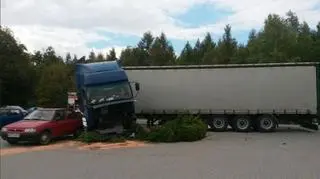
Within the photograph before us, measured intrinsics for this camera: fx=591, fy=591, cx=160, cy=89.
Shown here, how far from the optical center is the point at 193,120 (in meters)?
25.2

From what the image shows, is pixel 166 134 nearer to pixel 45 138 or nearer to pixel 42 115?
pixel 45 138

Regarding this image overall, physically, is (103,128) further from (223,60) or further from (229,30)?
(229,30)

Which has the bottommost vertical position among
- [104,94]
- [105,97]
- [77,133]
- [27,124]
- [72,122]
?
[77,133]

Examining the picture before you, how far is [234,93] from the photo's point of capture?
99.5ft

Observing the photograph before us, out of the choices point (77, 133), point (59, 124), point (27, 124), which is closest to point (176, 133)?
point (77, 133)

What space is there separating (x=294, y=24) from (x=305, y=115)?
7355cm

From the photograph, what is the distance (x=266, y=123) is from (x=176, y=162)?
15389mm

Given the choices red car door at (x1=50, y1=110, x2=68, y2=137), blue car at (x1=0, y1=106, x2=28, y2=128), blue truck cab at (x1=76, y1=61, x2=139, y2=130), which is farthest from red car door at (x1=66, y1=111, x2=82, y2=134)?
blue car at (x1=0, y1=106, x2=28, y2=128)

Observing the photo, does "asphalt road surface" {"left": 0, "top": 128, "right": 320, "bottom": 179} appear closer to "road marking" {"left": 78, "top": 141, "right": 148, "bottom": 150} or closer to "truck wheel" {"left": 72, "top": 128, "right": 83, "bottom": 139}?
"road marking" {"left": 78, "top": 141, "right": 148, "bottom": 150}

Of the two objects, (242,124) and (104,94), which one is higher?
(104,94)

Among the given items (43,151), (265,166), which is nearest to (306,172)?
(265,166)

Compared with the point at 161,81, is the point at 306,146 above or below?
below

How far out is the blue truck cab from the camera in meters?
24.9

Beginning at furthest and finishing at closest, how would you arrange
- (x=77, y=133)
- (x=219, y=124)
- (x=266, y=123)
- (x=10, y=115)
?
Answer: (x=10, y=115) < (x=219, y=124) < (x=266, y=123) < (x=77, y=133)
